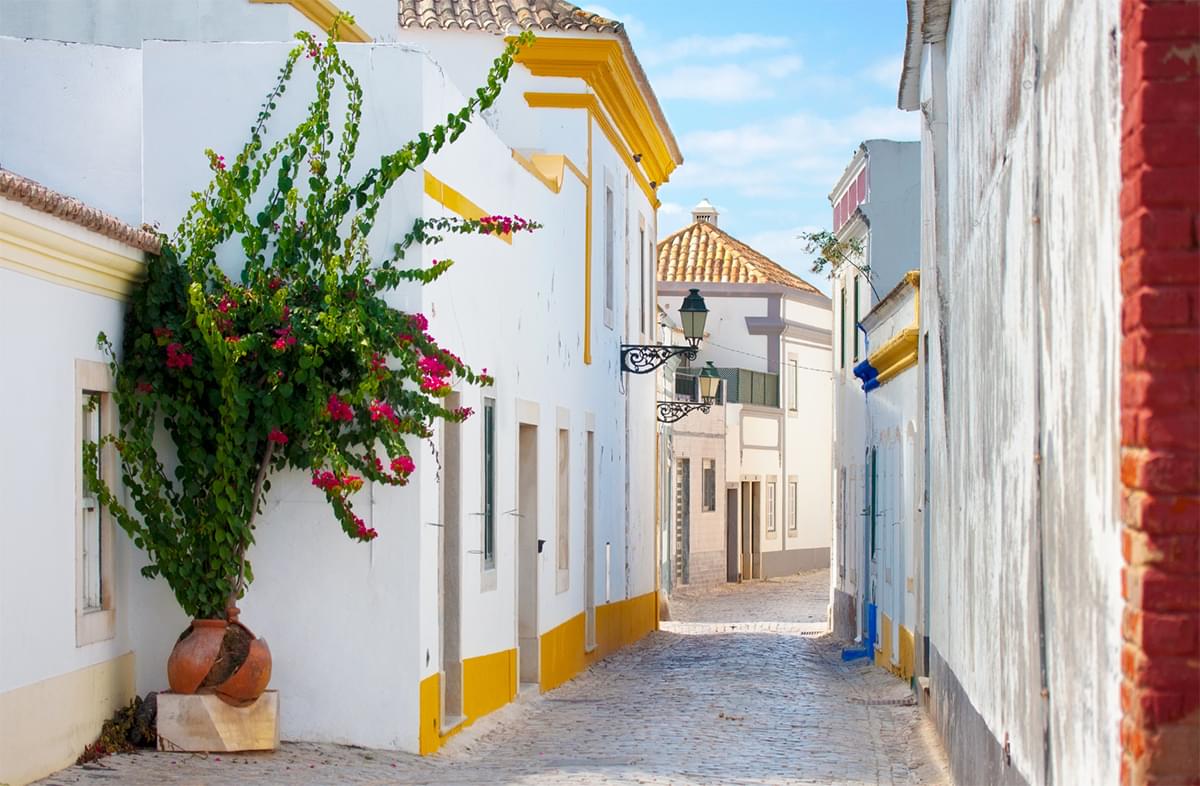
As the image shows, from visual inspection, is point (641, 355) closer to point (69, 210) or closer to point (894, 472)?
point (894, 472)

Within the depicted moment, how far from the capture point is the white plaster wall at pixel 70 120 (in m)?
11.5

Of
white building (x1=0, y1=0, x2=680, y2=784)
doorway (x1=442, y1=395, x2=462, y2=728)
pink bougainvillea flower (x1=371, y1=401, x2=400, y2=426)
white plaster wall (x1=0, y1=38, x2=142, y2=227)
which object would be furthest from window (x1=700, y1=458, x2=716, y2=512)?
pink bougainvillea flower (x1=371, y1=401, x2=400, y2=426)

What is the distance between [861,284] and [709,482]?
584 inches

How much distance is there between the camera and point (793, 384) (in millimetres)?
44938

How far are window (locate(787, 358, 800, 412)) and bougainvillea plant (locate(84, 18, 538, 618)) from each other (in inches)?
1362

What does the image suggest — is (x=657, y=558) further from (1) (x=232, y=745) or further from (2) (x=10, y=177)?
(2) (x=10, y=177)

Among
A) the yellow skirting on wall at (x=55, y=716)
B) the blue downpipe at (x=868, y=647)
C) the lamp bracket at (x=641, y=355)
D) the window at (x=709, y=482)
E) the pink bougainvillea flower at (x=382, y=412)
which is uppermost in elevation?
the lamp bracket at (x=641, y=355)

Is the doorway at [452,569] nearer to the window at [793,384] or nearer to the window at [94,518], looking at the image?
the window at [94,518]

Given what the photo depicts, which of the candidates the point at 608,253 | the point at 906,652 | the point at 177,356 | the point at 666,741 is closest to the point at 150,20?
the point at 177,356

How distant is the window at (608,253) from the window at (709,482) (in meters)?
18.3

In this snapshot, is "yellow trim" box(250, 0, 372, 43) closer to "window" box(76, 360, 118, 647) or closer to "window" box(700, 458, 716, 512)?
"window" box(76, 360, 118, 647)

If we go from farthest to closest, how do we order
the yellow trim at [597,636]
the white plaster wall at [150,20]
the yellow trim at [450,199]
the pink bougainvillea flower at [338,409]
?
the yellow trim at [597,636] → the white plaster wall at [150,20] → the yellow trim at [450,199] → the pink bougainvillea flower at [338,409]

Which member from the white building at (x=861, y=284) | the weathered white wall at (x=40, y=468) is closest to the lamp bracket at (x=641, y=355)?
the white building at (x=861, y=284)

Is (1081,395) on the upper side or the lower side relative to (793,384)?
lower
